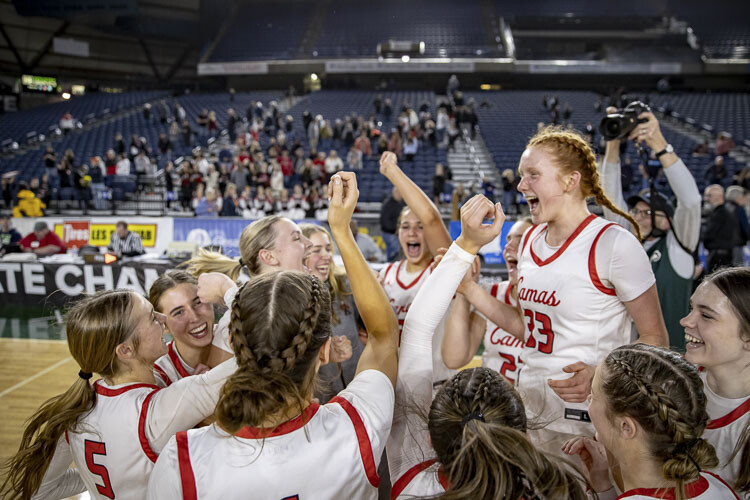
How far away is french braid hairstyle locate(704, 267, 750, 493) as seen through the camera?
5.01ft

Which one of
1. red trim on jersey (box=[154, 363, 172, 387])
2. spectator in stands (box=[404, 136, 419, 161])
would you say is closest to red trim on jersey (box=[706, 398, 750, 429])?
red trim on jersey (box=[154, 363, 172, 387])

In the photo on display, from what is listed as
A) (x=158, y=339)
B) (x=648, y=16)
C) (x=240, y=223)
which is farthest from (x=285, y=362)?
(x=648, y=16)

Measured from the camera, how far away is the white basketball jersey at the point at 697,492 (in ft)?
4.26

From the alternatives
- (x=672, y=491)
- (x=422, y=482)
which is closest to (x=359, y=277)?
(x=422, y=482)

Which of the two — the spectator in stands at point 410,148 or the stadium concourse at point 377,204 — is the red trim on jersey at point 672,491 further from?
the spectator in stands at point 410,148

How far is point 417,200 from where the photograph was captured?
2270mm

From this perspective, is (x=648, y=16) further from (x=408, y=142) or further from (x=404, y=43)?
(x=408, y=142)

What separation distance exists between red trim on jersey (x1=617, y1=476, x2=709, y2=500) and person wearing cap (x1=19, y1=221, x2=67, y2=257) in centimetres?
865

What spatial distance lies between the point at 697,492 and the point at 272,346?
1070 millimetres

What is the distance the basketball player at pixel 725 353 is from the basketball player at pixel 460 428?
0.73 meters

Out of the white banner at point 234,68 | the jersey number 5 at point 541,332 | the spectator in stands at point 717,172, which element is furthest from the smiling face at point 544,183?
the white banner at point 234,68

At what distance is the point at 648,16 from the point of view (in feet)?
85.4

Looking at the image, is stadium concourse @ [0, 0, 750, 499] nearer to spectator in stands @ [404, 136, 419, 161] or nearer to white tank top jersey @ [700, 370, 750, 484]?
white tank top jersey @ [700, 370, 750, 484]

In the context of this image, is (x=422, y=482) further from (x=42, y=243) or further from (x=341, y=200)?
(x=42, y=243)
